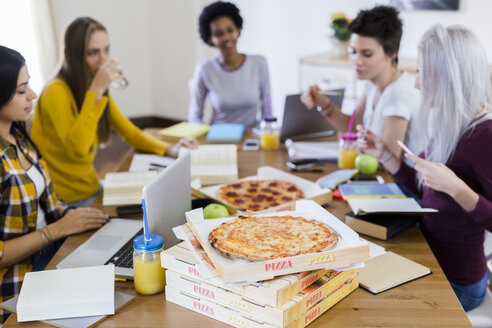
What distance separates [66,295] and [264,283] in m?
0.46

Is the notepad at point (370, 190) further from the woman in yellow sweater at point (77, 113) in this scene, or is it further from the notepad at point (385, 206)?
the woman in yellow sweater at point (77, 113)

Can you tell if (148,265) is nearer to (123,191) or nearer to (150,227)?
(150,227)

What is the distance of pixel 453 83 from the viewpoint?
1.59 metres

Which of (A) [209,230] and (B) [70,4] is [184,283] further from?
(B) [70,4]

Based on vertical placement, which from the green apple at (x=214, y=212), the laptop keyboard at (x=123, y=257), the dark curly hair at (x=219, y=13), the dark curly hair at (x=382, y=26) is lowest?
the laptop keyboard at (x=123, y=257)

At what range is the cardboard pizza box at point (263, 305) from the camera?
101 cm

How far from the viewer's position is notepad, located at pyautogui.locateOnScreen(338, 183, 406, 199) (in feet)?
5.64

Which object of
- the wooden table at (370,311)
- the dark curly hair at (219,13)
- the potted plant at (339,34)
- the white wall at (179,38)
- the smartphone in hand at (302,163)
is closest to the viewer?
the wooden table at (370,311)

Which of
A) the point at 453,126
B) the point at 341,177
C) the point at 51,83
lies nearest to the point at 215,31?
the point at 51,83

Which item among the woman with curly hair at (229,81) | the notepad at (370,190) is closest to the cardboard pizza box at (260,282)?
the notepad at (370,190)

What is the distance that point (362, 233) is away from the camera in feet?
5.01

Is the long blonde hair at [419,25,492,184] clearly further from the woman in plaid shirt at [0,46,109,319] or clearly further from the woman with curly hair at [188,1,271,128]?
the woman with curly hair at [188,1,271,128]

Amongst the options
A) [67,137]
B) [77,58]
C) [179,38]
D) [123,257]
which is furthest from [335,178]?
[179,38]

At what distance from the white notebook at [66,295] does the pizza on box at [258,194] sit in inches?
21.6
